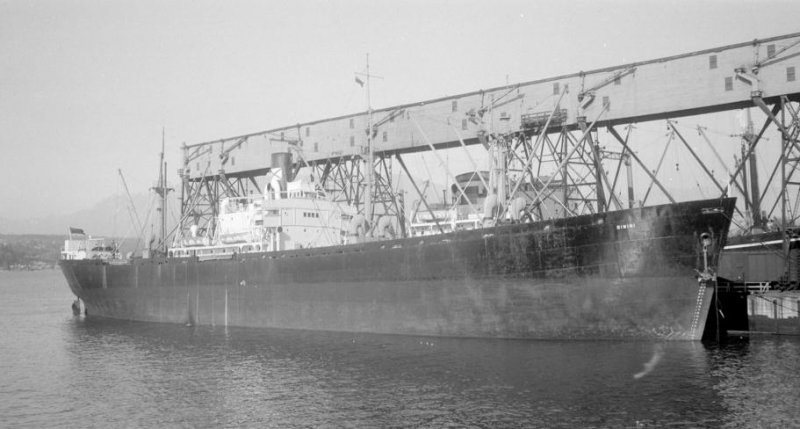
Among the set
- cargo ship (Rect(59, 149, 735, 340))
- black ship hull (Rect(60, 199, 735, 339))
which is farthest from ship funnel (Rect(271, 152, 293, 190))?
black ship hull (Rect(60, 199, 735, 339))

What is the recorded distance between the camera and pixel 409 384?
17.4m

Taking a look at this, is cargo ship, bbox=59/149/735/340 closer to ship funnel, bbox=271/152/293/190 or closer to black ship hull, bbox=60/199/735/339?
black ship hull, bbox=60/199/735/339

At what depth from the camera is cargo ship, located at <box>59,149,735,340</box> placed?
21.2 m

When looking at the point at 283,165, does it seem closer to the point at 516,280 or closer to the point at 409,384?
the point at 516,280

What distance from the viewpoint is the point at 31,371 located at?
869 inches

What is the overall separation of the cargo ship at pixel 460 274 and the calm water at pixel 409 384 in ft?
3.49

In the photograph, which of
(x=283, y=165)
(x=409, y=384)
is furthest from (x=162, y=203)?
(x=409, y=384)

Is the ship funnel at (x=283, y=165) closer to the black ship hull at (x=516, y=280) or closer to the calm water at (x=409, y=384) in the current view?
the black ship hull at (x=516, y=280)

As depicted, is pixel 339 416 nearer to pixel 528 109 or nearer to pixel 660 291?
pixel 660 291

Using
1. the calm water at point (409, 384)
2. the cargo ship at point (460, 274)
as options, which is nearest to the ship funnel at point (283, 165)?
the cargo ship at point (460, 274)

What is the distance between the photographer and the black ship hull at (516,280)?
69.4 ft

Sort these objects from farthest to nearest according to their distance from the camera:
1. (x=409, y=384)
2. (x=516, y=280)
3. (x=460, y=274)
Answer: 1. (x=460, y=274)
2. (x=516, y=280)
3. (x=409, y=384)

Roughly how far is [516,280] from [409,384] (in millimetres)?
7510

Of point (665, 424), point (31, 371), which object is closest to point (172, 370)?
point (31, 371)
